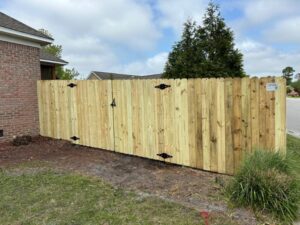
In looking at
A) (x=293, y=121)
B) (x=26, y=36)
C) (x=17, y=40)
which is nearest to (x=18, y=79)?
(x=17, y=40)

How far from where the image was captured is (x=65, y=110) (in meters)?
7.83

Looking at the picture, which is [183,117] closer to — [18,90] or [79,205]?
[79,205]

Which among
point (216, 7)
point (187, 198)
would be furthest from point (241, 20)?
point (187, 198)

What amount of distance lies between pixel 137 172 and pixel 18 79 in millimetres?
5178

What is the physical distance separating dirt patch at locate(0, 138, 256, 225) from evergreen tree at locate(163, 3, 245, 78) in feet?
16.0

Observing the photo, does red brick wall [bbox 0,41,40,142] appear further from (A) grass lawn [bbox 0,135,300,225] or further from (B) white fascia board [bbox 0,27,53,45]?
(A) grass lawn [bbox 0,135,300,225]

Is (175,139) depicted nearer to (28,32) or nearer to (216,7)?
(28,32)

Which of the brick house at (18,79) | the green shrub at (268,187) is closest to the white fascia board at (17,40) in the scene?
the brick house at (18,79)

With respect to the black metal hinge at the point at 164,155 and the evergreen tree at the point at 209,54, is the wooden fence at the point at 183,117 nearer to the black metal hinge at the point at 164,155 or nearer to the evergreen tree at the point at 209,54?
the black metal hinge at the point at 164,155

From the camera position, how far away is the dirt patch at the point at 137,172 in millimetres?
3908

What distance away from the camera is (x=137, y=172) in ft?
Answer: 17.3

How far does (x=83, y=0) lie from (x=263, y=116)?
940 cm

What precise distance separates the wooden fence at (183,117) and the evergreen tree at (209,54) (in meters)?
4.30

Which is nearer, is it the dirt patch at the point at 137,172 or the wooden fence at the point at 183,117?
the dirt patch at the point at 137,172
